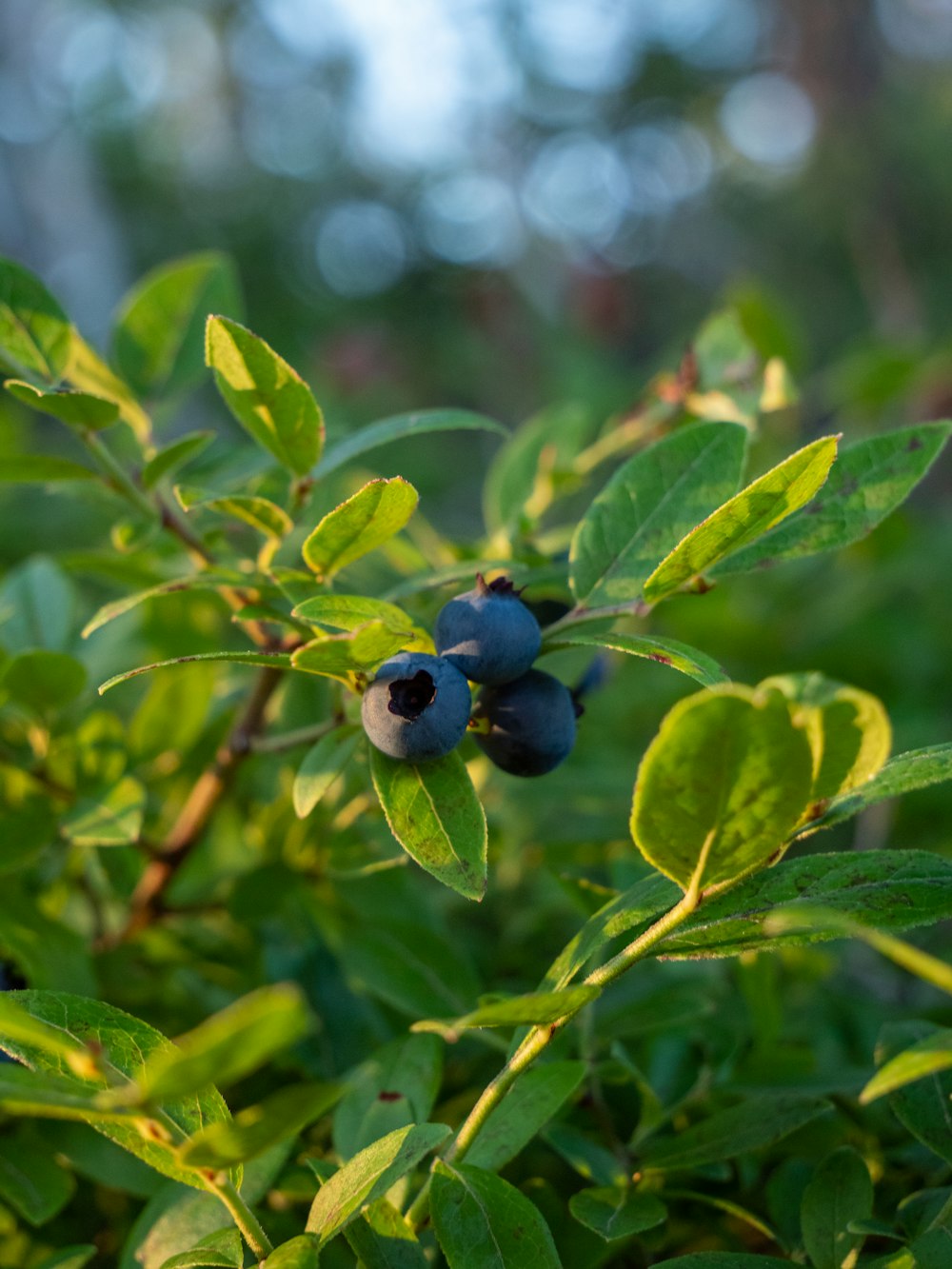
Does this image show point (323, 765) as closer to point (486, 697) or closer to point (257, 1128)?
point (486, 697)

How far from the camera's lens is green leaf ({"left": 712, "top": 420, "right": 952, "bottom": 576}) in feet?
1.85

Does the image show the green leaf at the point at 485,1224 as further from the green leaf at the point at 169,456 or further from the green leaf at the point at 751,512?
the green leaf at the point at 169,456

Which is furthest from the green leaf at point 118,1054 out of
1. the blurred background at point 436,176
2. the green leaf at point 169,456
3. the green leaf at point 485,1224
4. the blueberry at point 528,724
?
the blurred background at point 436,176

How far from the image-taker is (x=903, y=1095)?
551mm

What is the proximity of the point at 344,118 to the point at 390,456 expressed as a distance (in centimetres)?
1270

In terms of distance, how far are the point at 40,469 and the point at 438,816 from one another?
0.39 m

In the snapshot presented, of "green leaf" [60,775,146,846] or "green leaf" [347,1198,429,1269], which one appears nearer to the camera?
"green leaf" [347,1198,429,1269]

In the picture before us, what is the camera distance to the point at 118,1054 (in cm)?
49

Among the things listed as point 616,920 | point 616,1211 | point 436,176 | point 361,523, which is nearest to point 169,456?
point 361,523

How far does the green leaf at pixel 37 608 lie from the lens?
86cm

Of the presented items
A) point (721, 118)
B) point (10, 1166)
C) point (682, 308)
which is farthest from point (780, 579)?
point (721, 118)

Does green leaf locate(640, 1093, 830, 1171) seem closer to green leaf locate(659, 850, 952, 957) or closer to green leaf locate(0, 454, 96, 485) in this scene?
green leaf locate(659, 850, 952, 957)

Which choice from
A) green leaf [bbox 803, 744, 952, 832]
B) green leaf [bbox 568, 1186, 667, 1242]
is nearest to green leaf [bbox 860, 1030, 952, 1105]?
green leaf [bbox 803, 744, 952, 832]

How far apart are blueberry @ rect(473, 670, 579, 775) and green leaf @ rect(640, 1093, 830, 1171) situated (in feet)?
0.74
